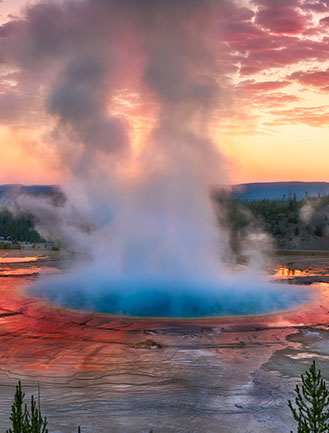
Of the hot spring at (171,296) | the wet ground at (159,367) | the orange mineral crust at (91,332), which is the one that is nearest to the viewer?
the wet ground at (159,367)

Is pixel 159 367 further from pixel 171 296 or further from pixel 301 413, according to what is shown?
pixel 171 296

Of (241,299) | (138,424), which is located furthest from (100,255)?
(138,424)

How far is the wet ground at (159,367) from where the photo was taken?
7.90m

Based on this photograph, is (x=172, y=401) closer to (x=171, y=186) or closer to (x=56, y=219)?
(x=171, y=186)

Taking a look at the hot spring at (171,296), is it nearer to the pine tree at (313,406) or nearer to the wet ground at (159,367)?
the wet ground at (159,367)

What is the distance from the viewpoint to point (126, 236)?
22922 mm

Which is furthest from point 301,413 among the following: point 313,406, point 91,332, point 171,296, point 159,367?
point 171,296

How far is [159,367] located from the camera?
10.2 meters

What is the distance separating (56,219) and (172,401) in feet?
135

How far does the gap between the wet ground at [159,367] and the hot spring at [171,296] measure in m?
1.06

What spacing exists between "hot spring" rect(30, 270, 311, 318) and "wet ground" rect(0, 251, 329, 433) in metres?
1.06

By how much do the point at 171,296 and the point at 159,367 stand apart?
8.31m

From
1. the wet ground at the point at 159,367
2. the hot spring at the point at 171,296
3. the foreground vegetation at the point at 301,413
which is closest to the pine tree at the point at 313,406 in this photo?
the foreground vegetation at the point at 301,413

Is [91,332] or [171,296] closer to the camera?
[91,332]
